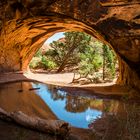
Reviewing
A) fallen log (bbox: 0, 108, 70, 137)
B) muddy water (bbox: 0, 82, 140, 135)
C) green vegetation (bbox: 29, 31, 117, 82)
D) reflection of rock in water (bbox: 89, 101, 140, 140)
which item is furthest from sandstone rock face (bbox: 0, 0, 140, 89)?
fallen log (bbox: 0, 108, 70, 137)

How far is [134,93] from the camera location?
35.7 ft

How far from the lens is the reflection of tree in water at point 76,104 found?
8885 millimetres

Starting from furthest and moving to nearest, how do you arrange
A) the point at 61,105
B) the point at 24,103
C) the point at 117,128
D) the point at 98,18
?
the point at 98,18
the point at 61,105
the point at 24,103
the point at 117,128

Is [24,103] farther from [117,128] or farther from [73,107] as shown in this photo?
[117,128]

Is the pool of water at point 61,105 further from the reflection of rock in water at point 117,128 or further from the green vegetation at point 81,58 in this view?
the green vegetation at point 81,58

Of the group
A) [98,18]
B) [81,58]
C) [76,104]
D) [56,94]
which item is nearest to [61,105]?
[76,104]

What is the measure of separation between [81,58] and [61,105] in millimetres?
8567

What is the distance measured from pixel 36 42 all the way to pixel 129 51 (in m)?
8.47

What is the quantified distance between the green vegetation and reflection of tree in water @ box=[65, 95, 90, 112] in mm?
4567

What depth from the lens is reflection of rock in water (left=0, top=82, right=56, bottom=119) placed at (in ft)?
25.8

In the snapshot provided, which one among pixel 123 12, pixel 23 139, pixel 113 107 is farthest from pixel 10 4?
pixel 23 139

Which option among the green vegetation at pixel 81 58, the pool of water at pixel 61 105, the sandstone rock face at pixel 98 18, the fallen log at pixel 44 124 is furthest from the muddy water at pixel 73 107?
the green vegetation at pixel 81 58

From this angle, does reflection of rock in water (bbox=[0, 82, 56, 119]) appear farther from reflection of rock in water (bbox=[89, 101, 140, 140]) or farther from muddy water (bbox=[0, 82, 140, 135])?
reflection of rock in water (bbox=[89, 101, 140, 140])

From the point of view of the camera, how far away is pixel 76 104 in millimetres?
9516
